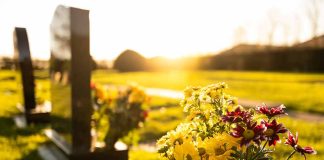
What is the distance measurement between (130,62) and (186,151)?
57.2 meters

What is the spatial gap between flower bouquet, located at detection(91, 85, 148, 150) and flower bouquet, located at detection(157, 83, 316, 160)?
3540 mm

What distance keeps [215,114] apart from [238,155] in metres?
0.38

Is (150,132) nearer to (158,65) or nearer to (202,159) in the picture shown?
(202,159)

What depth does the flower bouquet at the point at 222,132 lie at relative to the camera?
8.46ft

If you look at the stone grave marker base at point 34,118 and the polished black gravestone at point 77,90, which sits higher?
the polished black gravestone at point 77,90

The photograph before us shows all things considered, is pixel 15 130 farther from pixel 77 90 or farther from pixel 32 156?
pixel 77 90

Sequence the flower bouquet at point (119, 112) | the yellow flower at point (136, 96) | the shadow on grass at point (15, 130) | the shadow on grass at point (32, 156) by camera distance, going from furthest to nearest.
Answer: the shadow on grass at point (15, 130), the yellow flower at point (136, 96), the flower bouquet at point (119, 112), the shadow on grass at point (32, 156)

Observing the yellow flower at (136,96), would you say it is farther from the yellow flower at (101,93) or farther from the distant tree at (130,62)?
the distant tree at (130,62)

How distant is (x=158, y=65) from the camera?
58031mm

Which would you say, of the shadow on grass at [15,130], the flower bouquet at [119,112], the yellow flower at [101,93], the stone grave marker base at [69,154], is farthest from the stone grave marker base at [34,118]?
the stone grave marker base at [69,154]

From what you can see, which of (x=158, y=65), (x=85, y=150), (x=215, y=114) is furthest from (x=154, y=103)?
(x=158, y=65)

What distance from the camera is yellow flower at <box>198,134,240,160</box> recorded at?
2648mm

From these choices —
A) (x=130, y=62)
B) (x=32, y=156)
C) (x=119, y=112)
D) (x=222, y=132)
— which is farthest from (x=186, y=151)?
(x=130, y=62)

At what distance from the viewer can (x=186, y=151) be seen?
269cm
